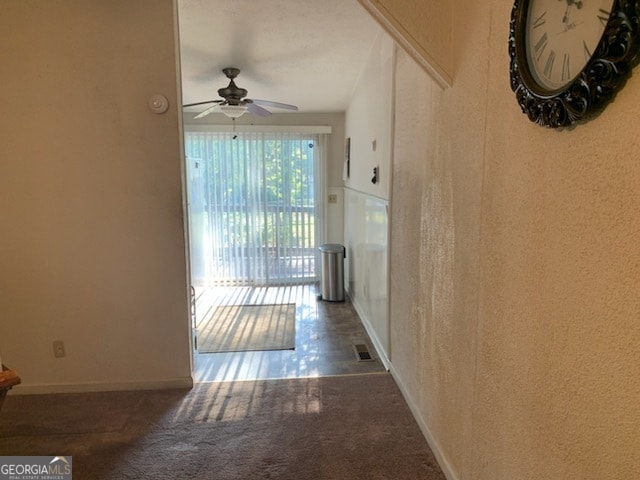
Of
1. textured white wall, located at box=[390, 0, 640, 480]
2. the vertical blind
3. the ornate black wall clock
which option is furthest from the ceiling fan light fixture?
the ornate black wall clock

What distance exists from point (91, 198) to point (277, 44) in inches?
69.0

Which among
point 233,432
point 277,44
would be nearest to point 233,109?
point 277,44

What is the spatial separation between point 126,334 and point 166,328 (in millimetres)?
256

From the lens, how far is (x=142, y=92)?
92.4 inches

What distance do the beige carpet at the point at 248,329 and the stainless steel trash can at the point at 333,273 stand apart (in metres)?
0.47

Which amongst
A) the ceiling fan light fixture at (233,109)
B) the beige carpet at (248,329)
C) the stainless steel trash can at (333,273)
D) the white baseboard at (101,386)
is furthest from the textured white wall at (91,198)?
the stainless steel trash can at (333,273)

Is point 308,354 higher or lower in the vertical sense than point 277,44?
lower

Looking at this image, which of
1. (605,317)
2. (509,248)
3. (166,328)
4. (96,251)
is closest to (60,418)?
(166,328)

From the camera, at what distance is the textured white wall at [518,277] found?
31.3 inches

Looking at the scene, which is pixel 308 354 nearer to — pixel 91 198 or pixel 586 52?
pixel 91 198

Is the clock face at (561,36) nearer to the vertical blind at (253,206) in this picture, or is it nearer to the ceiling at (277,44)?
the ceiling at (277,44)

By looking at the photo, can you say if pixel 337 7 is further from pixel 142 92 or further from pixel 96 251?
pixel 96 251

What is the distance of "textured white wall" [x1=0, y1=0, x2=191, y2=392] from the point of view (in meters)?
2.29

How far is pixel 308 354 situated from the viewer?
3.25 meters
